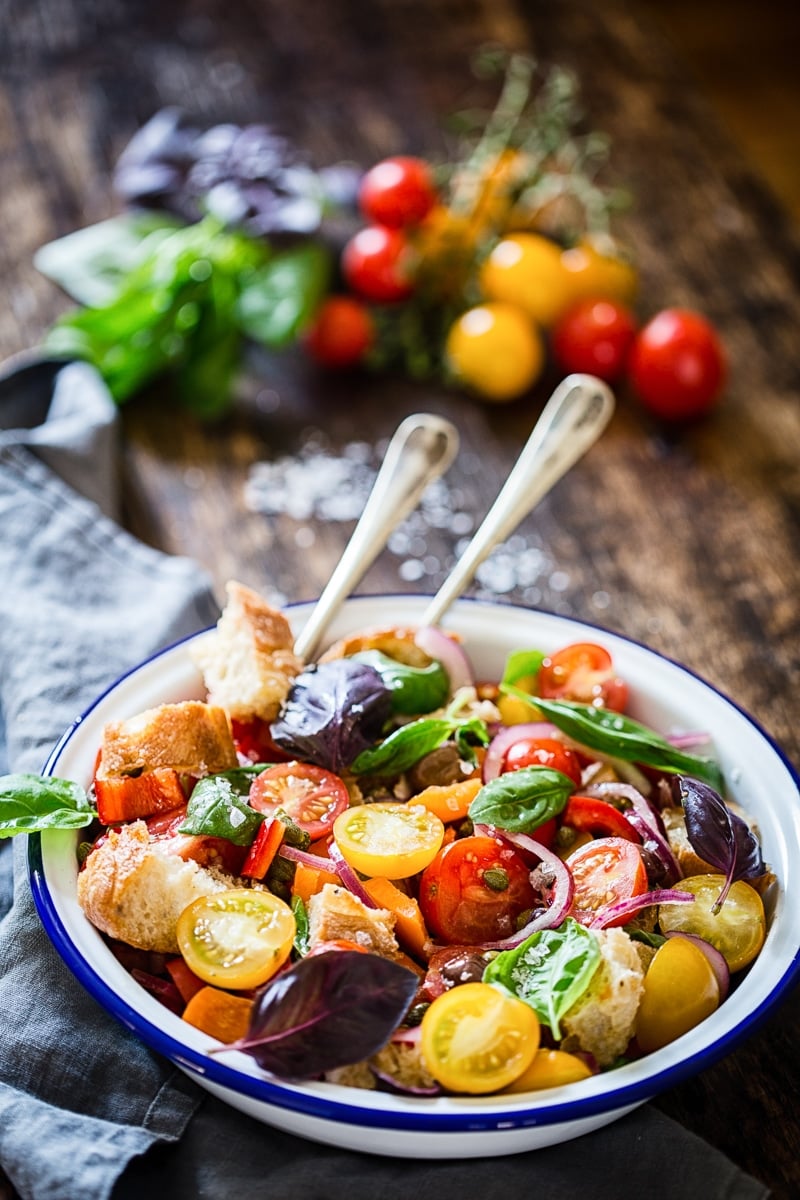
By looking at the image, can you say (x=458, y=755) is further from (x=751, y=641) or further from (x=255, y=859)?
(x=751, y=641)

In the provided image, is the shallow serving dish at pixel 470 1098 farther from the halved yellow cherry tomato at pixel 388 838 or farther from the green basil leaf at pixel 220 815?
the halved yellow cherry tomato at pixel 388 838

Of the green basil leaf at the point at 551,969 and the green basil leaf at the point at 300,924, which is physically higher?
Result: the green basil leaf at the point at 551,969

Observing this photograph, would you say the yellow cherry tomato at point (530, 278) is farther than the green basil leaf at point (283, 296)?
Yes

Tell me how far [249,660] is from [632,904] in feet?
2.58

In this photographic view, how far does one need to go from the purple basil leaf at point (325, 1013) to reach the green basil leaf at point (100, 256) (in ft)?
8.45

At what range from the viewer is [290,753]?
2271 mm

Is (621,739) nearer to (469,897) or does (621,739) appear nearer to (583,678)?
(583,678)

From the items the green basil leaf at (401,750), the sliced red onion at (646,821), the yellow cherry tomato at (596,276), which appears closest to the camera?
the sliced red onion at (646,821)

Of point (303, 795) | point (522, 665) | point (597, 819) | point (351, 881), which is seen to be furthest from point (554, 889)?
point (522, 665)

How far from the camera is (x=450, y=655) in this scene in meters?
2.47

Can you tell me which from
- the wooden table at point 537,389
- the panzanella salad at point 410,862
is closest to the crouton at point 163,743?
the panzanella salad at point 410,862

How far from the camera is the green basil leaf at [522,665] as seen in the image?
2498mm

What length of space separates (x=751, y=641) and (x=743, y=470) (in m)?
0.70

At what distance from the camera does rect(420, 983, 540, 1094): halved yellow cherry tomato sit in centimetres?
176
